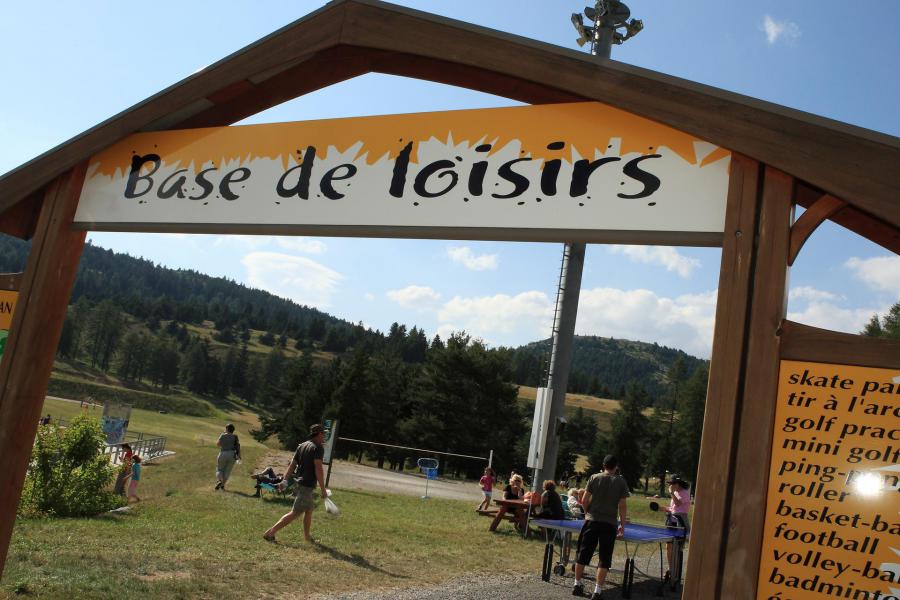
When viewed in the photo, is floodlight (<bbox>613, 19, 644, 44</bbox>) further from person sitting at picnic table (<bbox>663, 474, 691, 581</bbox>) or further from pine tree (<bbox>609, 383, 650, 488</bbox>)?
pine tree (<bbox>609, 383, 650, 488</bbox>)

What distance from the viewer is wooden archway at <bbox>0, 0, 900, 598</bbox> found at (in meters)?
3.27

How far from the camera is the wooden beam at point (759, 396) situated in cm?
323

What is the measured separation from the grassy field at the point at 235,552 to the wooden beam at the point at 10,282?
7.67 ft

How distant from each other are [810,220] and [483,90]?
2.44m

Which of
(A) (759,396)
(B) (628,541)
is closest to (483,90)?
(A) (759,396)

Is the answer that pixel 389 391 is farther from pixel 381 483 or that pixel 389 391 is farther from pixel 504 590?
pixel 504 590

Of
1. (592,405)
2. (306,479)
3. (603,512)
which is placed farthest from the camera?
(592,405)

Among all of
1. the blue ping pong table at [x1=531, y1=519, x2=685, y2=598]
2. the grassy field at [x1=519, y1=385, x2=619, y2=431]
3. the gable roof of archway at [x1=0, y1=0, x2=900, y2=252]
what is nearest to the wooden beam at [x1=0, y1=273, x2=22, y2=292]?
the gable roof of archway at [x1=0, y1=0, x2=900, y2=252]

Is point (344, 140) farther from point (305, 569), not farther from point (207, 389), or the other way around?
point (207, 389)

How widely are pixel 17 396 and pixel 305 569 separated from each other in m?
3.63

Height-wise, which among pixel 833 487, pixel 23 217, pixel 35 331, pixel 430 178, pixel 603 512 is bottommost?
→ pixel 603 512

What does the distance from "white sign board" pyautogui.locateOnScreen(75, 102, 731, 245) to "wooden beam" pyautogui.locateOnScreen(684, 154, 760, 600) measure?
0.37 feet

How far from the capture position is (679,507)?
10.3 metres

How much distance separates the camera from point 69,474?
1091 cm
